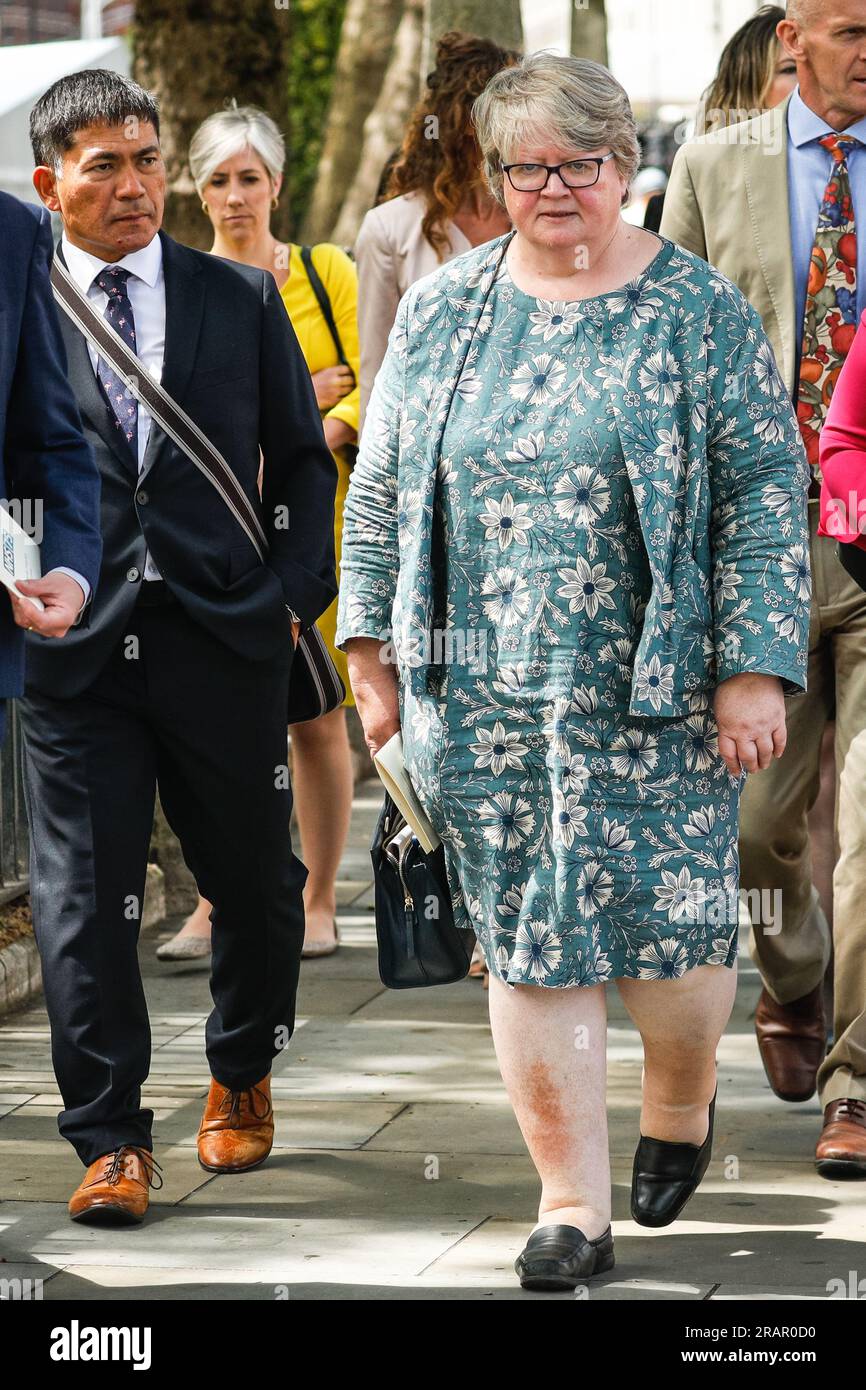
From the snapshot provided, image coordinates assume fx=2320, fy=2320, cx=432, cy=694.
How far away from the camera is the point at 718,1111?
528cm

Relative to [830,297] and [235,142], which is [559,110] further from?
[235,142]

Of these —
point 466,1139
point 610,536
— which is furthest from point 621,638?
point 466,1139

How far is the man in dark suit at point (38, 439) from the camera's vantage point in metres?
3.78

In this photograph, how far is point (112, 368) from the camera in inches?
183

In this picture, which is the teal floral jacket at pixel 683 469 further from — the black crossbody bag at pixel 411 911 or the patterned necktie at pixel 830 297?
the patterned necktie at pixel 830 297

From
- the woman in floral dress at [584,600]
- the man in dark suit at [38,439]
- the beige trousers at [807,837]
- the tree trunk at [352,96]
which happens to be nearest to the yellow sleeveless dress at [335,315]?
the beige trousers at [807,837]

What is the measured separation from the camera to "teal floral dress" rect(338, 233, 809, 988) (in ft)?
13.2

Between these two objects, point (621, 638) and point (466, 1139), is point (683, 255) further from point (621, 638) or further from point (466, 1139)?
point (466, 1139)

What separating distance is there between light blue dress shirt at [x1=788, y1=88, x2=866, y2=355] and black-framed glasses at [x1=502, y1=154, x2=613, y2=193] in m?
0.97

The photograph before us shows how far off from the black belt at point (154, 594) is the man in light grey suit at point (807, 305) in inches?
53.9

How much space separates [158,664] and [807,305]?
1.57m

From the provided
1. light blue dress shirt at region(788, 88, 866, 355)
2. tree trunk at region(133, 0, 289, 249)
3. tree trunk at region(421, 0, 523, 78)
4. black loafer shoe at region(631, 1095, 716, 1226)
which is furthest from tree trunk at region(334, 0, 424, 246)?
black loafer shoe at region(631, 1095, 716, 1226)

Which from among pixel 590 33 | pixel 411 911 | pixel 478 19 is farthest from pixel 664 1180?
pixel 590 33

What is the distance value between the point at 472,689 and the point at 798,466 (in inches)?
27.8
